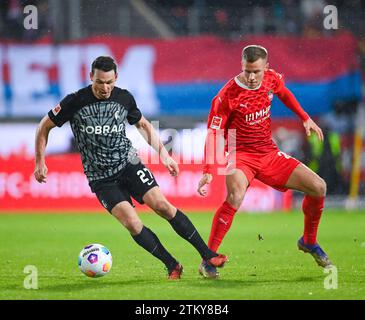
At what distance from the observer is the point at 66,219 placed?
52.2 ft

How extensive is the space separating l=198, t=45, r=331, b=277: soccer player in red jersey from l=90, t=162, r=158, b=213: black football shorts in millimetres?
621

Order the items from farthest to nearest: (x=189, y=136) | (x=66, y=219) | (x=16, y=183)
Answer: (x=189, y=136) → (x=16, y=183) → (x=66, y=219)

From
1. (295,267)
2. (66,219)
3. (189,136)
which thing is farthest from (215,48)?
(295,267)

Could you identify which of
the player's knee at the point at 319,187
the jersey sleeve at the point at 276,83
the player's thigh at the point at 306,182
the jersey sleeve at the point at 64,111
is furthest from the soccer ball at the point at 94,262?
the jersey sleeve at the point at 276,83

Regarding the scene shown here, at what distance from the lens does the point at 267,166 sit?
8773 millimetres

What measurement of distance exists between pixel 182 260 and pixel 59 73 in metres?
10.5

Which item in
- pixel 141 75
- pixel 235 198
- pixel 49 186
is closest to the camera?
pixel 235 198

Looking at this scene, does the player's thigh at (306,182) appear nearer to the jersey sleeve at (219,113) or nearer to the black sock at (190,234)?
the jersey sleeve at (219,113)

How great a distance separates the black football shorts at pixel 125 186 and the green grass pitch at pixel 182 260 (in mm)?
776

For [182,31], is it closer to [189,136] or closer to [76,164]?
[189,136]

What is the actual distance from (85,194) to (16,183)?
4.68 feet

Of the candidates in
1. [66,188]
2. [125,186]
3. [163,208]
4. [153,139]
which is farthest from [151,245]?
[66,188]

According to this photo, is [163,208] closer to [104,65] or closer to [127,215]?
[127,215]

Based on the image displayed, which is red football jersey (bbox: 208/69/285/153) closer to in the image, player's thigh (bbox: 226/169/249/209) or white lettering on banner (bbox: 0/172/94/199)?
player's thigh (bbox: 226/169/249/209)
